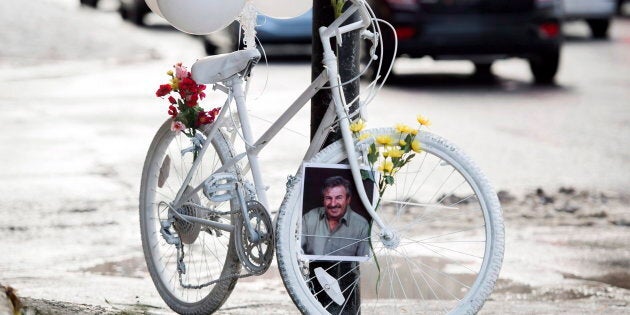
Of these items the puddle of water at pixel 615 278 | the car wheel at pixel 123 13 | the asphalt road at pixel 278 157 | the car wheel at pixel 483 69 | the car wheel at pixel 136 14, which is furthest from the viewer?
the car wheel at pixel 123 13

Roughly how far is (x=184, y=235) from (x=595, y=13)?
14.6 metres

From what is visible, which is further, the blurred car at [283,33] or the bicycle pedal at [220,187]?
the blurred car at [283,33]

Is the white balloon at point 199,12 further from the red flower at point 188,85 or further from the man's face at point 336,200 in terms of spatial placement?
the man's face at point 336,200

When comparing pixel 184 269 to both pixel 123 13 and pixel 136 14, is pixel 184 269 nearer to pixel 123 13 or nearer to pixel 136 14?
pixel 136 14

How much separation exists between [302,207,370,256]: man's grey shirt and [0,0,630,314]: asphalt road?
0.87m

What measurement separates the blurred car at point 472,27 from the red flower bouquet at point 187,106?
8.50 meters

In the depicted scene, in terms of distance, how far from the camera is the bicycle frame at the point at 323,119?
12.9 feet

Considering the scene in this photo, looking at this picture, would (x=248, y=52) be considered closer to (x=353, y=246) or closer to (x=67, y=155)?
(x=353, y=246)

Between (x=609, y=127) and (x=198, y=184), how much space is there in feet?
21.6

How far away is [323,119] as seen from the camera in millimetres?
4105

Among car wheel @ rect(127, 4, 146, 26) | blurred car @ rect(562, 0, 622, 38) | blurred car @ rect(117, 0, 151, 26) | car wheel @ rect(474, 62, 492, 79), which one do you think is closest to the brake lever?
car wheel @ rect(474, 62, 492, 79)

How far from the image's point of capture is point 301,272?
4.00m

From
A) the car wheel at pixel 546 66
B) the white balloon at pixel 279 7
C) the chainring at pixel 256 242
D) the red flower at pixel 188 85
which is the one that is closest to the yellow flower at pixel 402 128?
the chainring at pixel 256 242

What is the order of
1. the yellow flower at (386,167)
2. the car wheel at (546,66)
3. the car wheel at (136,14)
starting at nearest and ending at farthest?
the yellow flower at (386,167) → the car wheel at (546,66) → the car wheel at (136,14)
